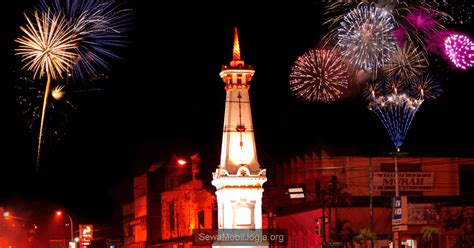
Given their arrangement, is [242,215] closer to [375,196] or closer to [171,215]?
[375,196]

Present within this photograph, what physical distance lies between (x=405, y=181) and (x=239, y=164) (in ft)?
60.3

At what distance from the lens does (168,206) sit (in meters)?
92.4

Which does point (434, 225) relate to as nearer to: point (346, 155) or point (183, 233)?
point (346, 155)

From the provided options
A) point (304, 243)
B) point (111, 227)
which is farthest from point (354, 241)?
point (111, 227)

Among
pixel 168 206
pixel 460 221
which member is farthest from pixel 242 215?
pixel 168 206

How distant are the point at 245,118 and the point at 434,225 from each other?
1834cm

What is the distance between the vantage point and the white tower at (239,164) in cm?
6053

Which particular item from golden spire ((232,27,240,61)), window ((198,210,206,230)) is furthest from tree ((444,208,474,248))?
window ((198,210,206,230))

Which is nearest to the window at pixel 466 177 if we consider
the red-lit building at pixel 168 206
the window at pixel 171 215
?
the red-lit building at pixel 168 206

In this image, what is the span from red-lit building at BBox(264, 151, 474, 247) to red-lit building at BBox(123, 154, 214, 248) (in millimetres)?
7132

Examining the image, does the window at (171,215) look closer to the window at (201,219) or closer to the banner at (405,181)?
the window at (201,219)

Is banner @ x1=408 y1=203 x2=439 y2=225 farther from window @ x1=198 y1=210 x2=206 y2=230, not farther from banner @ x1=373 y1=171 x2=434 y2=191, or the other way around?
window @ x1=198 y1=210 x2=206 y2=230

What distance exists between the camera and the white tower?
2383 inches

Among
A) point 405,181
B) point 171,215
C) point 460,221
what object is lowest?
point 460,221
